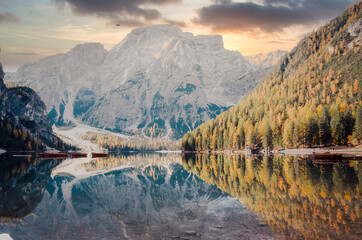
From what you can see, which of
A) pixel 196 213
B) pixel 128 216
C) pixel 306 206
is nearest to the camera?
pixel 306 206

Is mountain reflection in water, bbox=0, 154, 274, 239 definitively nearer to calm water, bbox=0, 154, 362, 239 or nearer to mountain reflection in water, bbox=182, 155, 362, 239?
calm water, bbox=0, 154, 362, 239

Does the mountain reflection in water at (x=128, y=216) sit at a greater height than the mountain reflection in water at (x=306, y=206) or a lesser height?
lesser

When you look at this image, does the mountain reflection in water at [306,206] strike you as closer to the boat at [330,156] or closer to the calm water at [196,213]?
the calm water at [196,213]

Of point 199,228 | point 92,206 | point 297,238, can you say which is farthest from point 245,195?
point 92,206

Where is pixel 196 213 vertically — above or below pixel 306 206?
below

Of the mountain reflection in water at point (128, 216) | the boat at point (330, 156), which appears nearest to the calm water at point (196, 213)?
the mountain reflection in water at point (128, 216)

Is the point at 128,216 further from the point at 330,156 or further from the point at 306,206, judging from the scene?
the point at 330,156

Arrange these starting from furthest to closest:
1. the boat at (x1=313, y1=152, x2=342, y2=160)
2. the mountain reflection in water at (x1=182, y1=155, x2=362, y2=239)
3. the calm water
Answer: the boat at (x1=313, y1=152, x2=342, y2=160) → the calm water → the mountain reflection in water at (x1=182, y1=155, x2=362, y2=239)

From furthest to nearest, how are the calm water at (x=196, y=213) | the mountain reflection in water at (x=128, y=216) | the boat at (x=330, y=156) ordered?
the boat at (x=330, y=156), the mountain reflection in water at (x=128, y=216), the calm water at (x=196, y=213)

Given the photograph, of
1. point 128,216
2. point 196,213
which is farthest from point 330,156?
point 128,216

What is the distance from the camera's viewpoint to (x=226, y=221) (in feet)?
79.0

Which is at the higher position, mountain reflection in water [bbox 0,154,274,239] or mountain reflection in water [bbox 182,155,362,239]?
mountain reflection in water [bbox 182,155,362,239]

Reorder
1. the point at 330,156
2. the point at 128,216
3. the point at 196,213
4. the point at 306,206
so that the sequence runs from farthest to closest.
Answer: the point at 330,156 < the point at 196,213 < the point at 128,216 < the point at 306,206

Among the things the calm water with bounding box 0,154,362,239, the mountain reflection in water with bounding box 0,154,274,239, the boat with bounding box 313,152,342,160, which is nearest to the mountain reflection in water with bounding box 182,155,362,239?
the calm water with bounding box 0,154,362,239
